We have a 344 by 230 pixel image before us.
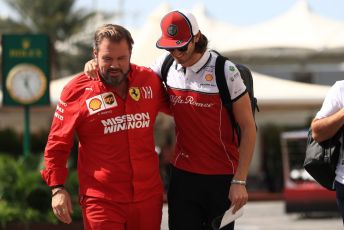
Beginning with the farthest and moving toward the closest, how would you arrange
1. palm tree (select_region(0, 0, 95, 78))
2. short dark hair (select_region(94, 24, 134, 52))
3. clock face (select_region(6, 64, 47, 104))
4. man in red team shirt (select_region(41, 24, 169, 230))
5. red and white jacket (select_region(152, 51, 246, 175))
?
palm tree (select_region(0, 0, 95, 78)) → clock face (select_region(6, 64, 47, 104)) → red and white jacket (select_region(152, 51, 246, 175)) → man in red team shirt (select_region(41, 24, 169, 230)) → short dark hair (select_region(94, 24, 134, 52))

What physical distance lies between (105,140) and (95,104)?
199 millimetres

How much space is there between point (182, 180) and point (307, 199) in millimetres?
14385

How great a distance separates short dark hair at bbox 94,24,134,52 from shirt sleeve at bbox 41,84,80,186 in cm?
33

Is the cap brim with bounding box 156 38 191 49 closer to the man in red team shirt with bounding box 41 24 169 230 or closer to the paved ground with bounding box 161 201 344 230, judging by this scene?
the man in red team shirt with bounding box 41 24 169 230

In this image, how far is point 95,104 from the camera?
5.69 metres

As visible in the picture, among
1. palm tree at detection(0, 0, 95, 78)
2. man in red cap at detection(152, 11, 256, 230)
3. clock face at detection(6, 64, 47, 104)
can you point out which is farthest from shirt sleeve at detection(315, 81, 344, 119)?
palm tree at detection(0, 0, 95, 78)

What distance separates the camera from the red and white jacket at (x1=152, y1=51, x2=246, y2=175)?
582 cm

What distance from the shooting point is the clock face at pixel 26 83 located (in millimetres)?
16984

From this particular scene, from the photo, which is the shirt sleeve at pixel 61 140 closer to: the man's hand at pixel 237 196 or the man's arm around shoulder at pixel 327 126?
the man's hand at pixel 237 196

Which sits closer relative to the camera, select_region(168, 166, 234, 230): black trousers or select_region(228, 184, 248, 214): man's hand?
select_region(228, 184, 248, 214): man's hand

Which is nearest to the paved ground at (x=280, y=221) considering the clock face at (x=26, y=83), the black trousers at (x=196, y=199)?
the clock face at (x=26, y=83)

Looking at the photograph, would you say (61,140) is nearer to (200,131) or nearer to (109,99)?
(109,99)

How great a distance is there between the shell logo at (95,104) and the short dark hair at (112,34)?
28 centimetres

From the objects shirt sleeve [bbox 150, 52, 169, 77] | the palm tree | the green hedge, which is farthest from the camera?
the palm tree
